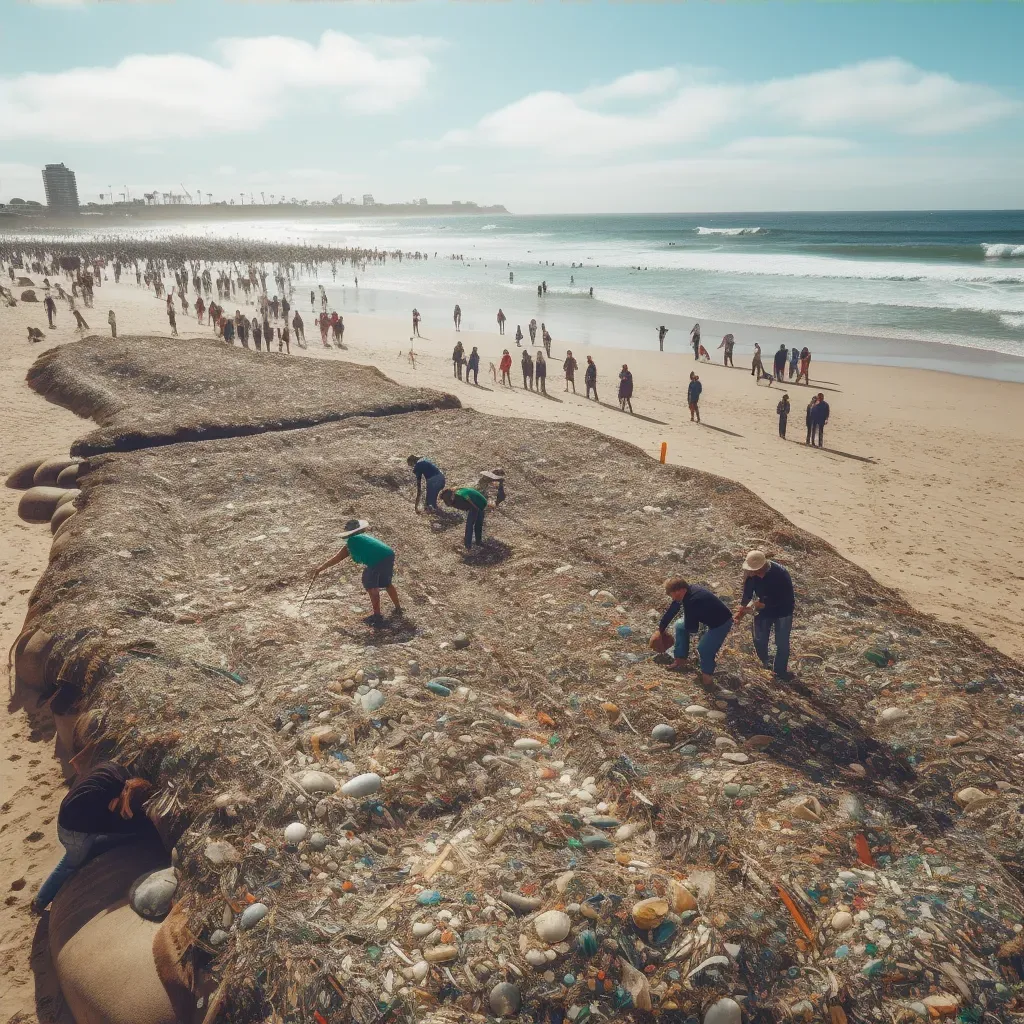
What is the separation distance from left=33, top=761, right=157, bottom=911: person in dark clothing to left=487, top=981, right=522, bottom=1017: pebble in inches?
126

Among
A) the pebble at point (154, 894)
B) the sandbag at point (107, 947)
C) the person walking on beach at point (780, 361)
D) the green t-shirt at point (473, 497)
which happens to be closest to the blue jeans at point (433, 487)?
the green t-shirt at point (473, 497)

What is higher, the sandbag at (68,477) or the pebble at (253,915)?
the sandbag at (68,477)

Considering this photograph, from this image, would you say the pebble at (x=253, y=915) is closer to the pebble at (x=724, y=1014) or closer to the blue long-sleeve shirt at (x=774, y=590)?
the pebble at (x=724, y=1014)

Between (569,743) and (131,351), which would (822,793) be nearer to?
(569,743)

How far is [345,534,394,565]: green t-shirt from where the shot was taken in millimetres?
8156

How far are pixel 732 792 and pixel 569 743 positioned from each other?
A: 1.56m

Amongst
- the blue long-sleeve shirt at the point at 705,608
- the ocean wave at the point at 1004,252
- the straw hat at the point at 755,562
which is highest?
the ocean wave at the point at 1004,252

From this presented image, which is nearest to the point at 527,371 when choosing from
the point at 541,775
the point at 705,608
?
the point at 705,608

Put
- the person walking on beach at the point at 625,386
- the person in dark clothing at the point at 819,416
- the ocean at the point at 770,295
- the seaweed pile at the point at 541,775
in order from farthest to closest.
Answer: the ocean at the point at 770,295
the person walking on beach at the point at 625,386
the person in dark clothing at the point at 819,416
the seaweed pile at the point at 541,775

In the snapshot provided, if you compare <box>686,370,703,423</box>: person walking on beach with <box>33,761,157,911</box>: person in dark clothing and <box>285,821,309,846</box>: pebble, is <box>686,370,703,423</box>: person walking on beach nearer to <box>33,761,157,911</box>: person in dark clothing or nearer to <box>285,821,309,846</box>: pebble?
<box>285,821,309,846</box>: pebble

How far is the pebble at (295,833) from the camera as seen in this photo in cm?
527

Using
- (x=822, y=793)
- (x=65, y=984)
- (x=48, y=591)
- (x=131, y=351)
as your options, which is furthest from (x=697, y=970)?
(x=131, y=351)

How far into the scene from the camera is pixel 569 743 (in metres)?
6.68

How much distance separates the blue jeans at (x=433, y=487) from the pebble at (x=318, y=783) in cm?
710
